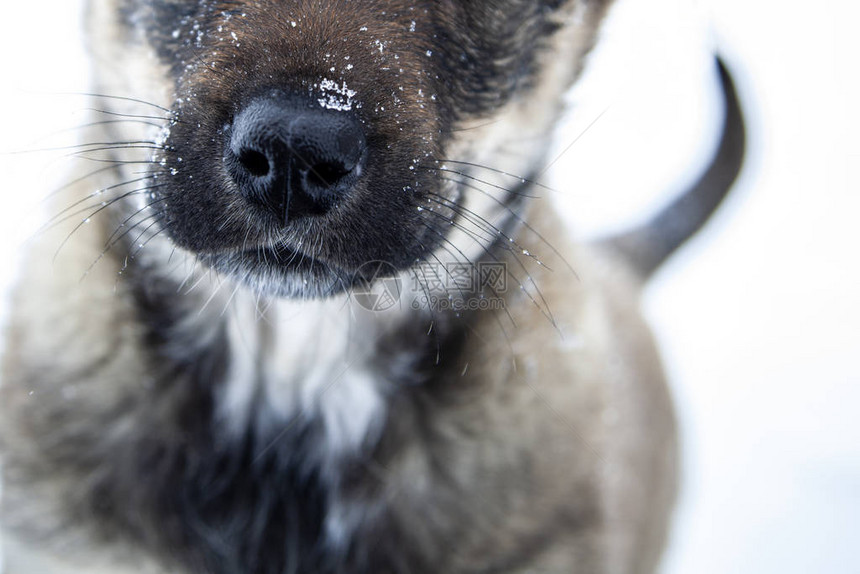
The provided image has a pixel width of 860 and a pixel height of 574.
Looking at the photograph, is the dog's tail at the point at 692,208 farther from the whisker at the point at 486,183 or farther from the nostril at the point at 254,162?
the nostril at the point at 254,162

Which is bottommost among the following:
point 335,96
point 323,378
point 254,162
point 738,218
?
point 738,218

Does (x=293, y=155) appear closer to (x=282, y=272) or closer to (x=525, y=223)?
(x=282, y=272)

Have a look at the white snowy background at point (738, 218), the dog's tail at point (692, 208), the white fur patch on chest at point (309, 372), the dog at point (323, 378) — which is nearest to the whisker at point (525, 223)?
the dog at point (323, 378)

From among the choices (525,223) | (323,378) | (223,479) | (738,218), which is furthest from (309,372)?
(738,218)

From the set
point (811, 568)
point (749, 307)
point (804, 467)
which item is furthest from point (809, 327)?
point (811, 568)

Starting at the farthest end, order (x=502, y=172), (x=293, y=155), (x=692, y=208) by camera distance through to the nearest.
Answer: (x=692, y=208), (x=502, y=172), (x=293, y=155)

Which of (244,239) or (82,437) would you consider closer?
(244,239)

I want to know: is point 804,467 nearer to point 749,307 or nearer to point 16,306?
point 749,307
